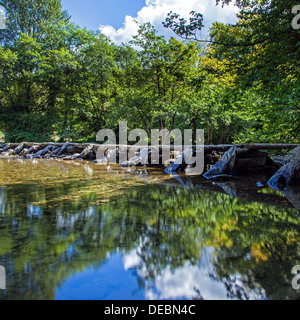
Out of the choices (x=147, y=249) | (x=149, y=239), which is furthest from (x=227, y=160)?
(x=147, y=249)

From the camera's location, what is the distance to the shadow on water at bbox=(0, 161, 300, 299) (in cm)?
138

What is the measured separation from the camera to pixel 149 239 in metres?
2.11

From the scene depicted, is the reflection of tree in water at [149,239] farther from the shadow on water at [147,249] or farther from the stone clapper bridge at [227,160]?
the stone clapper bridge at [227,160]

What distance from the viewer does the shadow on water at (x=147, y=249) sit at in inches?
54.2

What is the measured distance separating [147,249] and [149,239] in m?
0.21

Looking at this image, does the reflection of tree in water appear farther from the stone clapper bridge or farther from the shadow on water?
the stone clapper bridge

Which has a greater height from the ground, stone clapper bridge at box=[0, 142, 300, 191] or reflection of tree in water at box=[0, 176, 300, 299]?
stone clapper bridge at box=[0, 142, 300, 191]

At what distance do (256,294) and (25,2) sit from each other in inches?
1321

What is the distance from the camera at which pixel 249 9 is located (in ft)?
15.9

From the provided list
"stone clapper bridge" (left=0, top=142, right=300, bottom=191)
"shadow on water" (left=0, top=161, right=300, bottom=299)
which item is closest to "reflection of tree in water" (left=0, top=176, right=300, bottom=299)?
"shadow on water" (left=0, top=161, right=300, bottom=299)

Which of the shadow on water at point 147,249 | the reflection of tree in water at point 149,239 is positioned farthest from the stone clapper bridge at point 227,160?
the reflection of tree in water at point 149,239

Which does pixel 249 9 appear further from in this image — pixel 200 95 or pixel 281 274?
pixel 200 95
